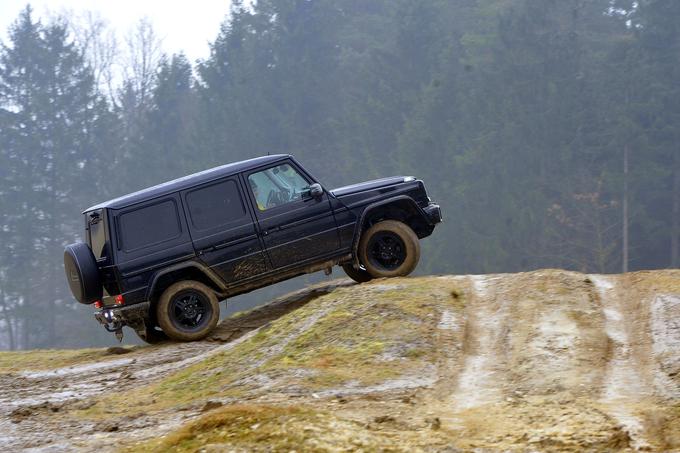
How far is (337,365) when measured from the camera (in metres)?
9.95

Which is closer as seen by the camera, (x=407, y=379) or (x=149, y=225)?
(x=407, y=379)

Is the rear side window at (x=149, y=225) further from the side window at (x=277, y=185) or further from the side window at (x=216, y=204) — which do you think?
the side window at (x=277, y=185)

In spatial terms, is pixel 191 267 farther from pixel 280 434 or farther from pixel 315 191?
pixel 280 434

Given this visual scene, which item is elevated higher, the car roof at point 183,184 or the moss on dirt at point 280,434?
the car roof at point 183,184

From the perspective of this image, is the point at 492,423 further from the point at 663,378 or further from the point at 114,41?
the point at 114,41

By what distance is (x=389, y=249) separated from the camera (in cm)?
1358

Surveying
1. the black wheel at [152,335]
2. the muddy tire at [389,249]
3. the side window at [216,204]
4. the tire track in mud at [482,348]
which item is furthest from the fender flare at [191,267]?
the tire track in mud at [482,348]

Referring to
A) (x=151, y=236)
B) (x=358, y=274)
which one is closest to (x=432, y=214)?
(x=358, y=274)

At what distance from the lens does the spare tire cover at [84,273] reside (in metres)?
12.7

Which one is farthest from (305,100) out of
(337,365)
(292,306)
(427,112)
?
(337,365)

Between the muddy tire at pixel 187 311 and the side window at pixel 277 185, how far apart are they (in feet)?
4.47

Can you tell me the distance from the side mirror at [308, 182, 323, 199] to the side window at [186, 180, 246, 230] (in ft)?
2.97

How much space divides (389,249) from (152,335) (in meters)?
3.44

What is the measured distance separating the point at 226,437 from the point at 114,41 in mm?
75249
